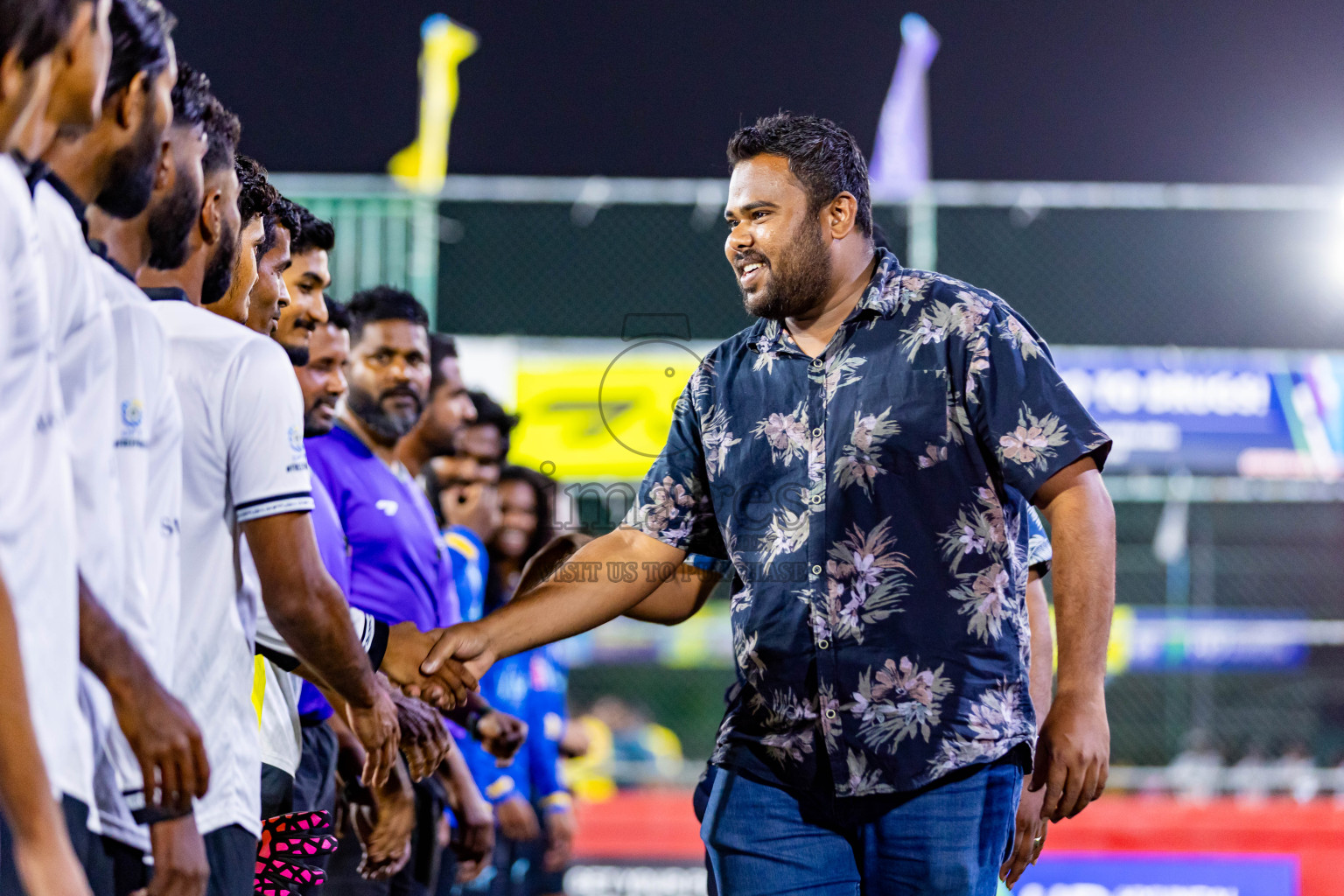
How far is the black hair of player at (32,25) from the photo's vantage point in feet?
4.95

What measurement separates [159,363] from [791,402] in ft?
4.57

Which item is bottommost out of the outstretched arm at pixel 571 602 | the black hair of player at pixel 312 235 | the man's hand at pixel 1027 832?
the man's hand at pixel 1027 832

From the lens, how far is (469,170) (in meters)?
17.8

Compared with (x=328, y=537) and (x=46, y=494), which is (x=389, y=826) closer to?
(x=328, y=537)

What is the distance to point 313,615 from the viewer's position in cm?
225

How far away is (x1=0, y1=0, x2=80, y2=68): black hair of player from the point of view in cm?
151

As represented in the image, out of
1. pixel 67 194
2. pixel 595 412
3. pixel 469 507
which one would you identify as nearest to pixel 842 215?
pixel 67 194

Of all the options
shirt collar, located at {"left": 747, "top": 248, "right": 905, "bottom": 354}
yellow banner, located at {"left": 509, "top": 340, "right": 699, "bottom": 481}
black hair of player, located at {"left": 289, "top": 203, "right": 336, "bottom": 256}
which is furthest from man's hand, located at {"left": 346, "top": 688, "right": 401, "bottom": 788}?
yellow banner, located at {"left": 509, "top": 340, "right": 699, "bottom": 481}

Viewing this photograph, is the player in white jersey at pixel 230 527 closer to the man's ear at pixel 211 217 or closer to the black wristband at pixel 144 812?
the man's ear at pixel 211 217

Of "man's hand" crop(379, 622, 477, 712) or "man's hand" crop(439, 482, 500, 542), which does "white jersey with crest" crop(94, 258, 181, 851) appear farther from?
"man's hand" crop(439, 482, 500, 542)

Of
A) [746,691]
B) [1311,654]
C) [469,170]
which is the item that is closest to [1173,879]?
[1311,654]

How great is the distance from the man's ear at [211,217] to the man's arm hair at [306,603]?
53cm

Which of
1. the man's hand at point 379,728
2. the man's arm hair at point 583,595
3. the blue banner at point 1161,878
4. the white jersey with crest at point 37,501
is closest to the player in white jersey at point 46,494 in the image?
the white jersey with crest at point 37,501

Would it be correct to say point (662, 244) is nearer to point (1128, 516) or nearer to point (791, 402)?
point (1128, 516)
